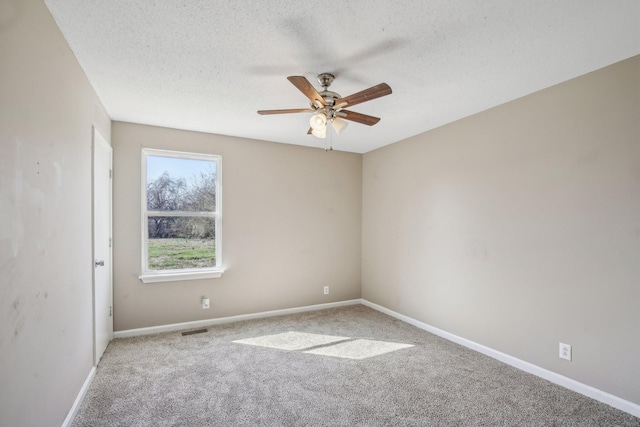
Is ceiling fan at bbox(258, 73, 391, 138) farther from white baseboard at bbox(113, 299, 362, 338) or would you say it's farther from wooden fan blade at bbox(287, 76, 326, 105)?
white baseboard at bbox(113, 299, 362, 338)

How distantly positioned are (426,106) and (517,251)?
160 cm

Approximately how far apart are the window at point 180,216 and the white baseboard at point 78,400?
1.19 meters

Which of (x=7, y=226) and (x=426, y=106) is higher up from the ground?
(x=426, y=106)

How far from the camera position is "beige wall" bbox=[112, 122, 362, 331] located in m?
3.60

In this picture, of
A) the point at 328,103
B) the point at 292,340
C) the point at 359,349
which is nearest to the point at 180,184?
the point at 292,340

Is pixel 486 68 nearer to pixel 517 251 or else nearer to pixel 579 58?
pixel 579 58

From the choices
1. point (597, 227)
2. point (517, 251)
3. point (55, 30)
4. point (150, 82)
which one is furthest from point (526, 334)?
point (55, 30)

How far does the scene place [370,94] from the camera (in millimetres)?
2121

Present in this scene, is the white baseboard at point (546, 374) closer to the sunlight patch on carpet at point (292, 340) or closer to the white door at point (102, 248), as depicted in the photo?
the sunlight patch on carpet at point (292, 340)

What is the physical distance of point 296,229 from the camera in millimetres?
4570

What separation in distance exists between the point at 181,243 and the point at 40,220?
2342 mm

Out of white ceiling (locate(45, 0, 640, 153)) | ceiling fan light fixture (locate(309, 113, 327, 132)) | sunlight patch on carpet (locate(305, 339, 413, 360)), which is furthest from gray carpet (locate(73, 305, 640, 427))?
white ceiling (locate(45, 0, 640, 153))

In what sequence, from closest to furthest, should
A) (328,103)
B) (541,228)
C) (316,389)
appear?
1. (328,103)
2. (316,389)
3. (541,228)

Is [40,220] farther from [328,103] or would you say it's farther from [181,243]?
[181,243]
